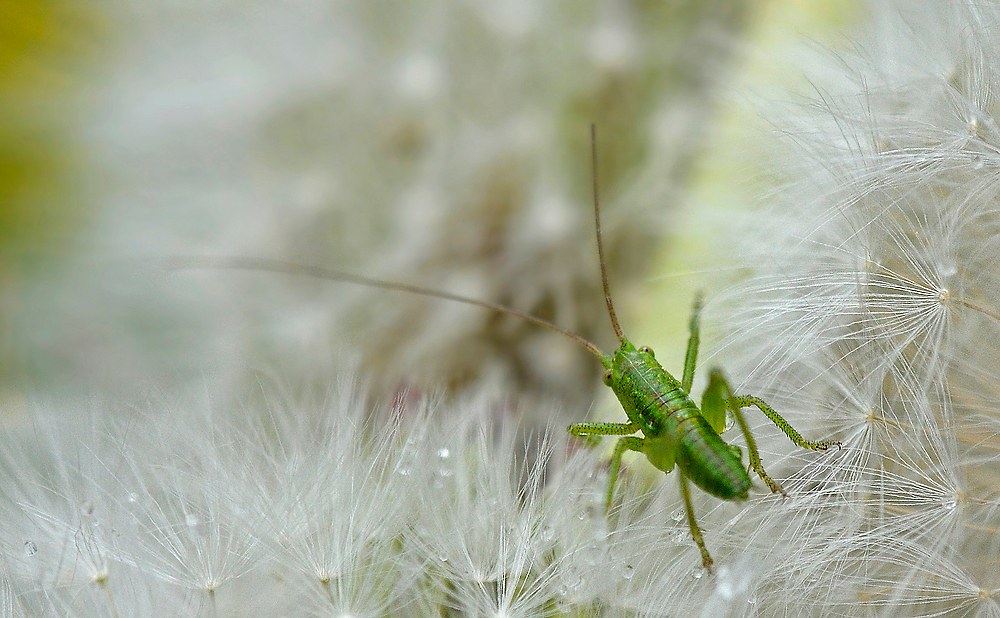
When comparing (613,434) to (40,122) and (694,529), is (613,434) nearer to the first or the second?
(694,529)

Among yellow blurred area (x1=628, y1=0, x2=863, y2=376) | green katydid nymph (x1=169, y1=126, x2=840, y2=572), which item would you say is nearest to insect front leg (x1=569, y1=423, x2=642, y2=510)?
green katydid nymph (x1=169, y1=126, x2=840, y2=572)

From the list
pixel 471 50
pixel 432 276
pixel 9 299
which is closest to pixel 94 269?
pixel 9 299

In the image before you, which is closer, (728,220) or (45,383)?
(728,220)

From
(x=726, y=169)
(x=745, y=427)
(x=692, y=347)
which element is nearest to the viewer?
(x=745, y=427)

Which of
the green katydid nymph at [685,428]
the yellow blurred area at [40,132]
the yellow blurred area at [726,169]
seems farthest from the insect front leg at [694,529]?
the yellow blurred area at [40,132]

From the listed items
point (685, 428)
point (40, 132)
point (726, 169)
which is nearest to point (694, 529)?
point (685, 428)

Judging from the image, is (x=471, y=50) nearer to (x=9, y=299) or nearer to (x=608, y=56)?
(x=608, y=56)
